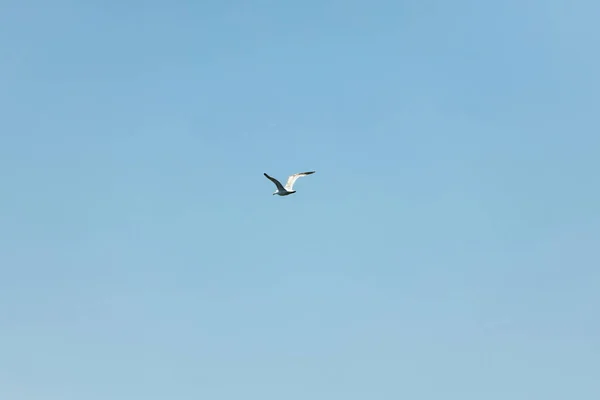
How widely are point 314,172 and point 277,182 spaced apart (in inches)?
475

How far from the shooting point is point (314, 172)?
17238cm

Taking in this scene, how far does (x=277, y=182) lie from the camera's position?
165625mm
